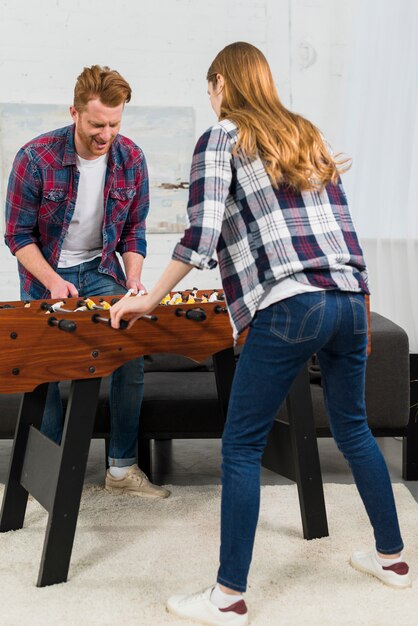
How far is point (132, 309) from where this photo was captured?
7.45 ft

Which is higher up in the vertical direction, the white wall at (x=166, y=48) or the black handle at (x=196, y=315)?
the white wall at (x=166, y=48)

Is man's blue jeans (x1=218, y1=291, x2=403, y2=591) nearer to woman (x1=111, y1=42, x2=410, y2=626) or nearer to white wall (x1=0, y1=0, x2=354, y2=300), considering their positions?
woman (x1=111, y1=42, x2=410, y2=626)

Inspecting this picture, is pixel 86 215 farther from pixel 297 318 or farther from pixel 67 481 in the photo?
pixel 297 318

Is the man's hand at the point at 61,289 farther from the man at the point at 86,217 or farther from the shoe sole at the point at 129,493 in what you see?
the shoe sole at the point at 129,493

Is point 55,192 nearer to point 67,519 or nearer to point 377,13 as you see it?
point 67,519

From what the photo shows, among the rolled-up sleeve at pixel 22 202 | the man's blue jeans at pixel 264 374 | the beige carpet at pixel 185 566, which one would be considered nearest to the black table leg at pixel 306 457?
the beige carpet at pixel 185 566

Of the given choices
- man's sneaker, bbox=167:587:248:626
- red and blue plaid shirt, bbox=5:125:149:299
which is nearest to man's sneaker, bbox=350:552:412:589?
man's sneaker, bbox=167:587:248:626

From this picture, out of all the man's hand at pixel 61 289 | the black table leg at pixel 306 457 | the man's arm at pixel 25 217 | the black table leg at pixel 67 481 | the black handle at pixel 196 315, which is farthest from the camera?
the man's arm at pixel 25 217

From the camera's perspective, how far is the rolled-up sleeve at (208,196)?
6.68 ft

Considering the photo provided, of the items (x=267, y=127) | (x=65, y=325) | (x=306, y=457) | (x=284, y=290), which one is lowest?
(x=306, y=457)

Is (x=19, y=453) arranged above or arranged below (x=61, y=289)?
below

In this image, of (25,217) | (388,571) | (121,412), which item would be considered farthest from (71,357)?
(388,571)

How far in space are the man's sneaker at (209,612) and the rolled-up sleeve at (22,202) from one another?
158cm

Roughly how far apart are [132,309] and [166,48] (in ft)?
10.4
